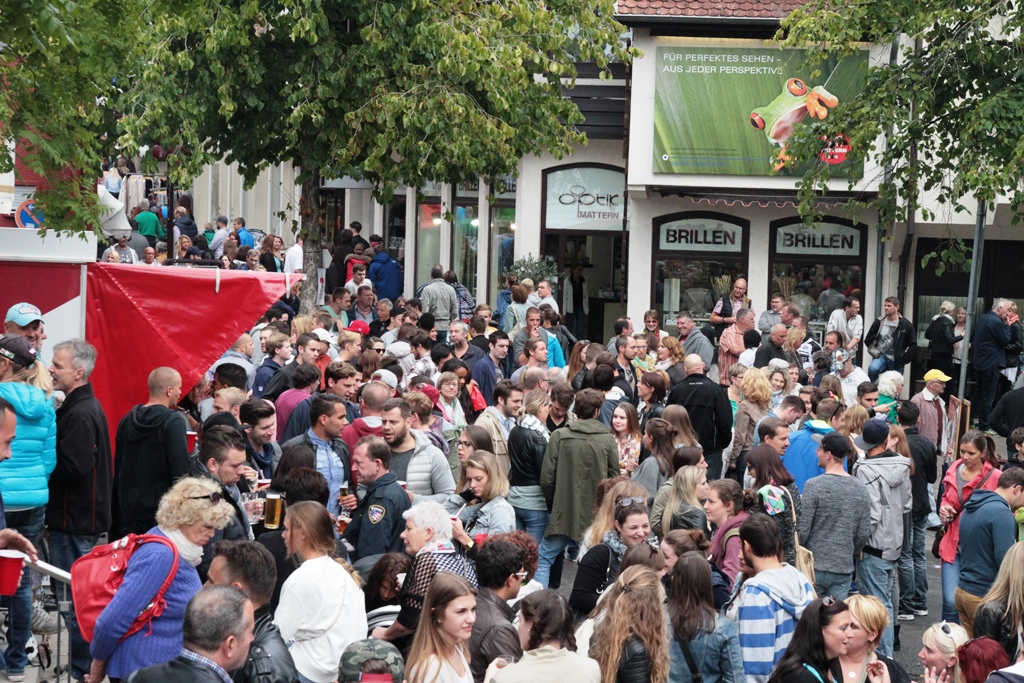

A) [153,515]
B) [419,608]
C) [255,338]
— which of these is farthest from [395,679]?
[255,338]

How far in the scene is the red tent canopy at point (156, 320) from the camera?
10.5 m

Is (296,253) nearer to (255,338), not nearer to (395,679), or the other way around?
(255,338)

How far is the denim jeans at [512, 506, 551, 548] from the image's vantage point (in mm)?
10477

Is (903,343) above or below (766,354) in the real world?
below

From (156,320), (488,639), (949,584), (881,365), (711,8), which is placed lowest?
(949,584)

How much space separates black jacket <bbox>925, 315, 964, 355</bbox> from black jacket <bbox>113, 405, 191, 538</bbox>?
15251mm

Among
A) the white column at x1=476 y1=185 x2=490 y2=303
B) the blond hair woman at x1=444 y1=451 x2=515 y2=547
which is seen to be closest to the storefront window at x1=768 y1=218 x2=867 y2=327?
the white column at x1=476 y1=185 x2=490 y2=303

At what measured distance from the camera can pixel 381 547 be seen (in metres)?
7.95

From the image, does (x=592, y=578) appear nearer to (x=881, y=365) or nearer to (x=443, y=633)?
(x=443, y=633)

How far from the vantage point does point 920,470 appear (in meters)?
11.1

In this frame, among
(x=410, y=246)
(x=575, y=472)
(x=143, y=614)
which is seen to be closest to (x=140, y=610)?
(x=143, y=614)

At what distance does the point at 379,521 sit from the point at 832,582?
3.29 meters

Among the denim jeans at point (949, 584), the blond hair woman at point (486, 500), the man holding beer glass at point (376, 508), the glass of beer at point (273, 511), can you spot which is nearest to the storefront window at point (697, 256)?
the denim jeans at point (949, 584)

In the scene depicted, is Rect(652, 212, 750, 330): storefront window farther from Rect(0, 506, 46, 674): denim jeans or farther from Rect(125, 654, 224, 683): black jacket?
Rect(125, 654, 224, 683): black jacket
